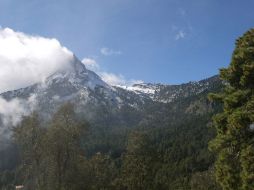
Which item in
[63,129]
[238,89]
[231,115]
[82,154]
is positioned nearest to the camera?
[231,115]

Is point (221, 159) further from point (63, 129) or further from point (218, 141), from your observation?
point (63, 129)

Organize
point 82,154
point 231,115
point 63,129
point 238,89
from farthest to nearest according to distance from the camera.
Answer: point 82,154
point 63,129
point 238,89
point 231,115

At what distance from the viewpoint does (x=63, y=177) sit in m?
60.5

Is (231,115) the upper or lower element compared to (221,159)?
upper

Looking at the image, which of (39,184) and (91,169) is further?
(91,169)

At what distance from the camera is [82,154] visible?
62.7 m

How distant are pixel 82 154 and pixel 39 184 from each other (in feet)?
23.6

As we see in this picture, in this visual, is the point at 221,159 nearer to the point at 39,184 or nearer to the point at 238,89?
the point at 238,89

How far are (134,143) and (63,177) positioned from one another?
419 inches

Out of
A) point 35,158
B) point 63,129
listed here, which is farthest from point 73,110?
point 35,158

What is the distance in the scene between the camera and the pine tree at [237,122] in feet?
101

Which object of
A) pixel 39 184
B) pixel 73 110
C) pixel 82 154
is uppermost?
pixel 73 110

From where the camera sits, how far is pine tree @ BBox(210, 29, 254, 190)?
30.8m

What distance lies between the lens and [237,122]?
1231 inches
